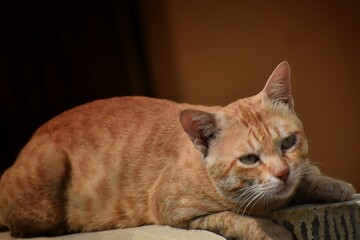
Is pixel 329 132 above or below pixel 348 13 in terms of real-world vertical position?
below

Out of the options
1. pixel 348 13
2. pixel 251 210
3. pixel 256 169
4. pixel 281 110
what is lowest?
pixel 251 210

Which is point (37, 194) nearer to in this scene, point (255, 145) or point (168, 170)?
point (168, 170)

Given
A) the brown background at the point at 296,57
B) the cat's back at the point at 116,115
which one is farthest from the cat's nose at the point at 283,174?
the brown background at the point at 296,57

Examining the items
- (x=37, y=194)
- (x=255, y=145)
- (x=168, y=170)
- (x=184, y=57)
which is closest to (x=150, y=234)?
(x=168, y=170)

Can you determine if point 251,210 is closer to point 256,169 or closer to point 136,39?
point 256,169

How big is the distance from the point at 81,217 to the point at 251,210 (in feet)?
3.07

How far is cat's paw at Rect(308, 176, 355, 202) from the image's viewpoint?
2055mm

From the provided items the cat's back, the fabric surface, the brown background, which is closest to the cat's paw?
the fabric surface

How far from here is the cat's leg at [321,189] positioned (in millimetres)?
2057

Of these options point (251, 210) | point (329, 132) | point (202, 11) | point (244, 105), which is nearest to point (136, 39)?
point (202, 11)

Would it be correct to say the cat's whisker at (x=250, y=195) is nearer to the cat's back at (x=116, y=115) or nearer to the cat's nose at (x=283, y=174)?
the cat's nose at (x=283, y=174)

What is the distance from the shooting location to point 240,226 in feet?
6.58

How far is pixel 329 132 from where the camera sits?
10.8ft

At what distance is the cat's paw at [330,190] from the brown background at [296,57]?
1.22 meters
